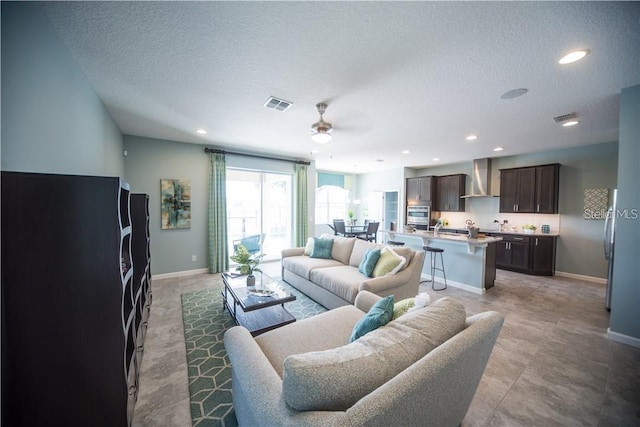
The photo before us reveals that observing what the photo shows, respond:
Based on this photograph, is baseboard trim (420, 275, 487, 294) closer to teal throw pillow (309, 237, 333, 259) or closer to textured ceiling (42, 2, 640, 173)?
teal throw pillow (309, 237, 333, 259)

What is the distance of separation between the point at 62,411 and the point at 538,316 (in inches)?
181

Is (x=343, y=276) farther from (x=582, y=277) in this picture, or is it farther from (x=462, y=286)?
(x=582, y=277)

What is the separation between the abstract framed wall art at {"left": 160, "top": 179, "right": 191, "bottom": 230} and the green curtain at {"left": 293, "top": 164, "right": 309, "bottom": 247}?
2442mm

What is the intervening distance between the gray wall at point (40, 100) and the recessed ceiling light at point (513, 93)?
4031mm

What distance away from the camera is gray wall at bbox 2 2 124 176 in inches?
52.5

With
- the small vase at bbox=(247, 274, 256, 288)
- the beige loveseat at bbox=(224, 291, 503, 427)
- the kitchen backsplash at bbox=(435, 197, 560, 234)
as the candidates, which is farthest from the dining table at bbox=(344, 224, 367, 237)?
the beige loveseat at bbox=(224, 291, 503, 427)

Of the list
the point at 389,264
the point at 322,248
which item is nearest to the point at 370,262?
the point at 389,264

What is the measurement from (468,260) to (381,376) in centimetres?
391

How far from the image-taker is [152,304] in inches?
129

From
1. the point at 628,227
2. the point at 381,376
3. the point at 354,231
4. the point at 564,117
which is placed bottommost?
the point at 354,231

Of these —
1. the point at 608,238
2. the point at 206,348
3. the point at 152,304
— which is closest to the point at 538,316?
the point at 608,238

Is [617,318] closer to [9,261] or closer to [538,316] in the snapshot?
[538,316]

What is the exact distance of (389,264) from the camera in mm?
2920

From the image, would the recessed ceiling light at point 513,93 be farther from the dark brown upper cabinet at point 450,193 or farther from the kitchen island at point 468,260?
the dark brown upper cabinet at point 450,193
